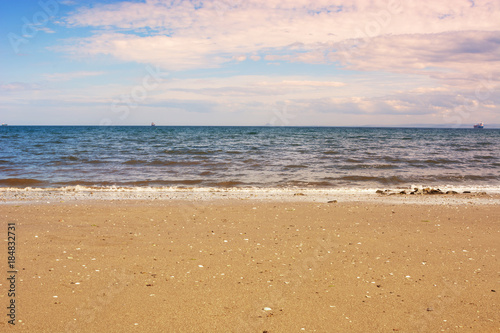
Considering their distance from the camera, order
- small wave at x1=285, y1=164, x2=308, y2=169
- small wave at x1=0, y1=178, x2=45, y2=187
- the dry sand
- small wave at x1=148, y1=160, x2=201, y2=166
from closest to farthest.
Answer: the dry sand < small wave at x1=0, y1=178, x2=45, y2=187 < small wave at x1=285, y1=164, x2=308, y2=169 < small wave at x1=148, y1=160, x2=201, y2=166

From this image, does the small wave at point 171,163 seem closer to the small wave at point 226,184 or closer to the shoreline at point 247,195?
the small wave at point 226,184

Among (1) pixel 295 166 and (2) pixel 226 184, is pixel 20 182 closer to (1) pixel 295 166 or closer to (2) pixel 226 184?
(2) pixel 226 184

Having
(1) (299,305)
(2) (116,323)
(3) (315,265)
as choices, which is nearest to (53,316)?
(2) (116,323)

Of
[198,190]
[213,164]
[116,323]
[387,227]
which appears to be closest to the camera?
[116,323]

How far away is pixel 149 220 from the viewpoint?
8.82 meters

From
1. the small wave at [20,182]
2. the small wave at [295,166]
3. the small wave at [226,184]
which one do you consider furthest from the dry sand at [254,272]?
the small wave at [295,166]

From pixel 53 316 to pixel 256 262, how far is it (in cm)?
297

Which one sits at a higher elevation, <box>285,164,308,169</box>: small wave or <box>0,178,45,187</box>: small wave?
<box>285,164,308,169</box>: small wave

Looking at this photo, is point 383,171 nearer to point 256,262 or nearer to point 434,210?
point 434,210

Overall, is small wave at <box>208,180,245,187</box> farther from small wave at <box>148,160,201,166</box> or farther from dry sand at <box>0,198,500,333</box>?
small wave at <box>148,160,201,166</box>

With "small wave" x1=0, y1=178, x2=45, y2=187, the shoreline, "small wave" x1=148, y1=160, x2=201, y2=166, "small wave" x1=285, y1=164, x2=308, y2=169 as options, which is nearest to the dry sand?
the shoreline

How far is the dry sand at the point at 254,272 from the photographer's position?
4.30 m

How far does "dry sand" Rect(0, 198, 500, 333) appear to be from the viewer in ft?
14.1

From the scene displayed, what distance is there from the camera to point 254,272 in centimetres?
561
